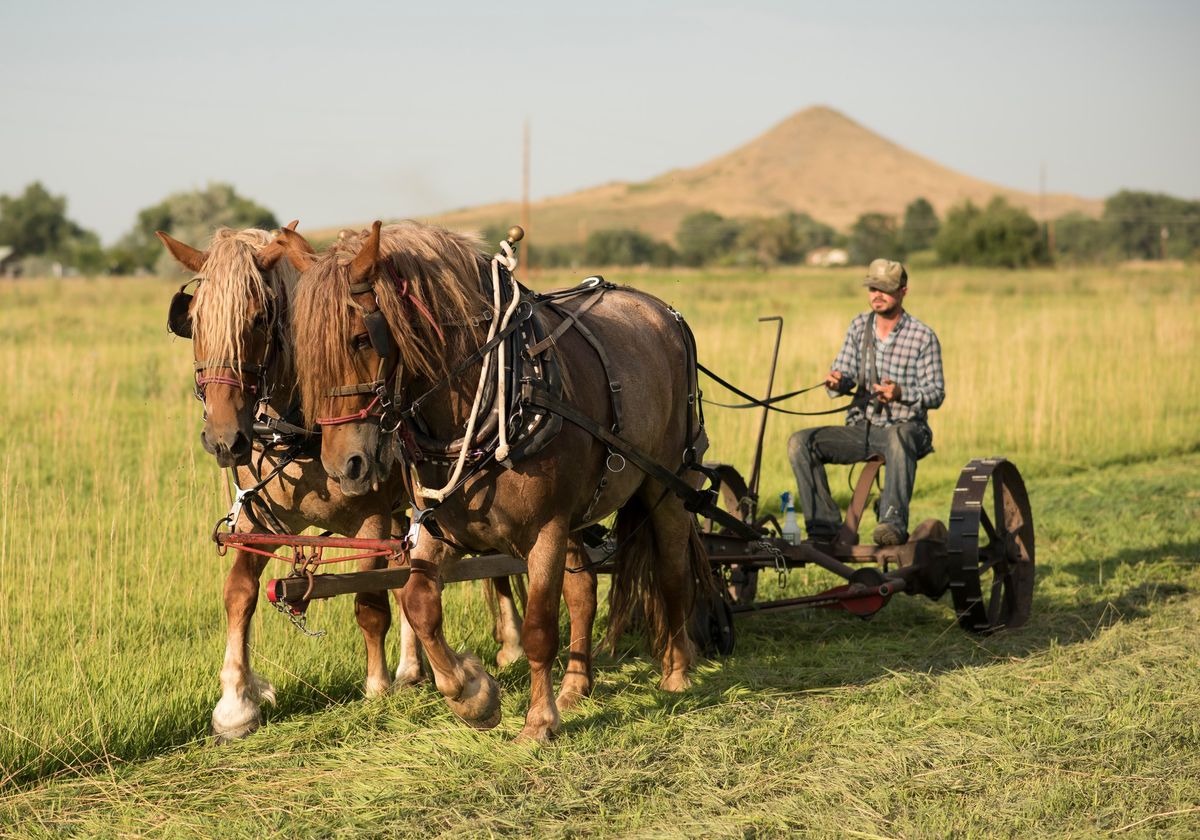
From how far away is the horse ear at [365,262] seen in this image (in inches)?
163

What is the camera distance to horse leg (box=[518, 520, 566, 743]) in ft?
15.6

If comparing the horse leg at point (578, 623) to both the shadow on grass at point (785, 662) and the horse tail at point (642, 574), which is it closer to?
the shadow on grass at point (785, 662)

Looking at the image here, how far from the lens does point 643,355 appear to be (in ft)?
18.4

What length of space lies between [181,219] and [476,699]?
219 feet

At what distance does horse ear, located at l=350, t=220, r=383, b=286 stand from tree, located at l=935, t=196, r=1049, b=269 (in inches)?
2364

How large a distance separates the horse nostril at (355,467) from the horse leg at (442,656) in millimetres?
664

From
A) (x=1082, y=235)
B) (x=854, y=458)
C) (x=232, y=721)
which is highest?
(x=1082, y=235)

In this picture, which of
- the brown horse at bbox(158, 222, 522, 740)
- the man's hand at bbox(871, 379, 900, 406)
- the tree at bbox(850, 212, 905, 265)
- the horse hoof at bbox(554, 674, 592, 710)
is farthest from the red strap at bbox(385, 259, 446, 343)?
the tree at bbox(850, 212, 905, 265)

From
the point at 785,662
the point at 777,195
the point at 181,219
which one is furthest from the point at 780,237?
the point at 785,662

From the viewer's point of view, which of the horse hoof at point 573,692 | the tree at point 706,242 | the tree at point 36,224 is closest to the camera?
the horse hoof at point 573,692

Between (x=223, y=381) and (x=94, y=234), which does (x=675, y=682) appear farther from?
(x=94, y=234)

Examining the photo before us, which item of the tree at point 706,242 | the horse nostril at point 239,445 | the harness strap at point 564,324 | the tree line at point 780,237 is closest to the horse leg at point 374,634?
the horse nostril at point 239,445

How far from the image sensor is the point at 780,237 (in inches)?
3465

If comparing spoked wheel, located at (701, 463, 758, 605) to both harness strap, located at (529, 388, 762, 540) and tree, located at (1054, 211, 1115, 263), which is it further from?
tree, located at (1054, 211, 1115, 263)
